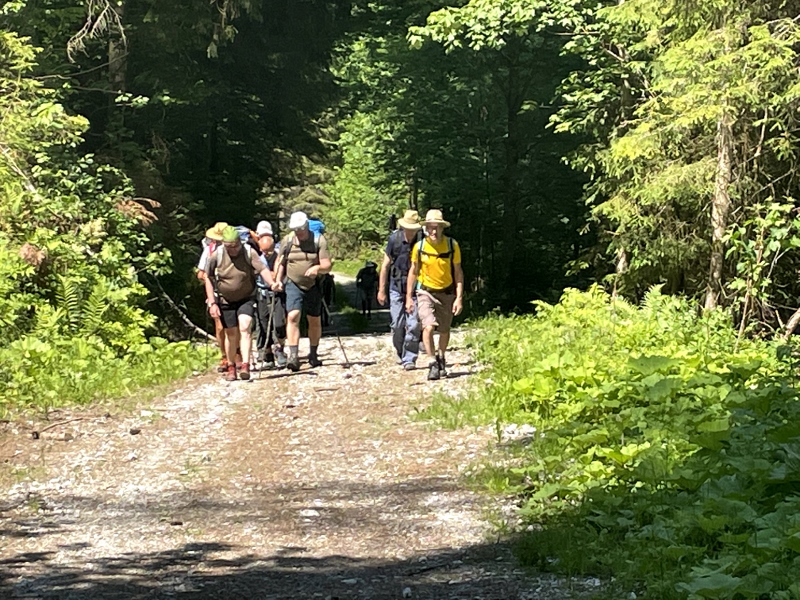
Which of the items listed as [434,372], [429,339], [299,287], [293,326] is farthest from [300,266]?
[434,372]

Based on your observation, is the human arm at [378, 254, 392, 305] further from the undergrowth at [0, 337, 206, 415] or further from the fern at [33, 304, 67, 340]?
the fern at [33, 304, 67, 340]

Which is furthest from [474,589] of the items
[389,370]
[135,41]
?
[135,41]

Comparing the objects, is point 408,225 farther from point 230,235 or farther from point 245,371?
point 245,371

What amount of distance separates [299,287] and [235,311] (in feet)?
2.99

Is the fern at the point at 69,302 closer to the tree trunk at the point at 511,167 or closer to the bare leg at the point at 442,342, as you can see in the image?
the bare leg at the point at 442,342

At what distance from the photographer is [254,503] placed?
729 centimetres

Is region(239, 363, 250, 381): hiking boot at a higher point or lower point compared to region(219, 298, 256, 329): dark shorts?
lower

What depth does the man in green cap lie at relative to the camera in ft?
38.5

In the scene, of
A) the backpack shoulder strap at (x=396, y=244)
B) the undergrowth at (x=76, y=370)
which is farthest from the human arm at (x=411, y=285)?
the undergrowth at (x=76, y=370)

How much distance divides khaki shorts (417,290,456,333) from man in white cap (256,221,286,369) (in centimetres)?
226

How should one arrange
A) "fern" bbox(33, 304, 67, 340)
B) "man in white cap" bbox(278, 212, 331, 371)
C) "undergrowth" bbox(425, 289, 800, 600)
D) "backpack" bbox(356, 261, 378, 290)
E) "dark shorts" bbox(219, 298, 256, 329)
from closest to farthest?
1. "undergrowth" bbox(425, 289, 800, 600)
2. "dark shorts" bbox(219, 298, 256, 329)
3. "man in white cap" bbox(278, 212, 331, 371)
4. "fern" bbox(33, 304, 67, 340)
5. "backpack" bbox(356, 261, 378, 290)

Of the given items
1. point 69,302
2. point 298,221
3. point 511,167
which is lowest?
point 69,302

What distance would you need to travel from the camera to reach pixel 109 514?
708cm

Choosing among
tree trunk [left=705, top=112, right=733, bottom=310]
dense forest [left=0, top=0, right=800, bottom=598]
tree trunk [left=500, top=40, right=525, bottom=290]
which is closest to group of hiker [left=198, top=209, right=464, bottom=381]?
dense forest [left=0, top=0, right=800, bottom=598]
